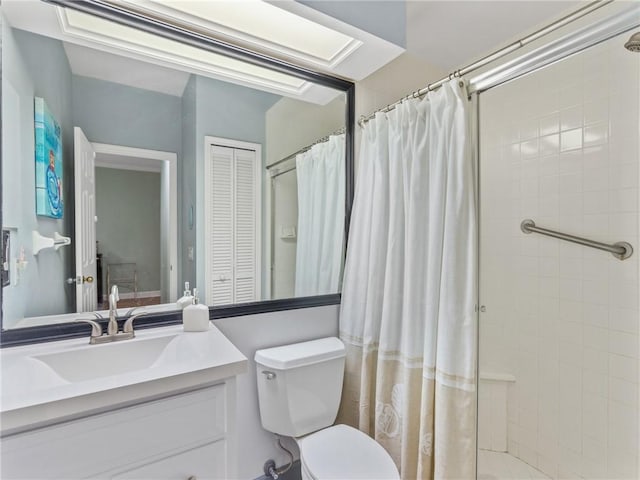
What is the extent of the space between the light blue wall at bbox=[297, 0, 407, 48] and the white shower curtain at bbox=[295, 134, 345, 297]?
53 cm

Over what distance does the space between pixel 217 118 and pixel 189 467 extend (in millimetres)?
1300

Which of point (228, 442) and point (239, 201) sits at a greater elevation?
point (239, 201)

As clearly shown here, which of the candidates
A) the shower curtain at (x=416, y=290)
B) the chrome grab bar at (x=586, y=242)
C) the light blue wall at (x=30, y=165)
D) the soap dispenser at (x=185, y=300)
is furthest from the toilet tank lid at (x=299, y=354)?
the chrome grab bar at (x=586, y=242)

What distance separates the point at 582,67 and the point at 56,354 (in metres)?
2.55

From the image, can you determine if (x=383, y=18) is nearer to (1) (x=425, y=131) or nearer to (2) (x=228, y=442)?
(1) (x=425, y=131)

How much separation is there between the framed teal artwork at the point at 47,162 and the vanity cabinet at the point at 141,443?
733 millimetres

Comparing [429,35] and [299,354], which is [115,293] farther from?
[429,35]

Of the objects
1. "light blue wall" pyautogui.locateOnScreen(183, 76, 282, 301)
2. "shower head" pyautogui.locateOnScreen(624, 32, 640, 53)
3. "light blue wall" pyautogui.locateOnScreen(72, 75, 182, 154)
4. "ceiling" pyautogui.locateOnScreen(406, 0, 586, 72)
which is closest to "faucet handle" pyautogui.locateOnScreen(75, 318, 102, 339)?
"light blue wall" pyautogui.locateOnScreen(183, 76, 282, 301)

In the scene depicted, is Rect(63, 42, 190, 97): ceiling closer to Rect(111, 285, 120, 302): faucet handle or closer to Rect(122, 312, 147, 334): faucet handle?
Rect(111, 285, 120, 302): faucet handle

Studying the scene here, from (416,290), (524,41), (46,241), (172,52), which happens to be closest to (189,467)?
(46,241)

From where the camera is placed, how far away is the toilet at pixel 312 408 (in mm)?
1173

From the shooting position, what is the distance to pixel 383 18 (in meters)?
1.47

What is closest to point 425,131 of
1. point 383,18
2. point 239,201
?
point 383,18

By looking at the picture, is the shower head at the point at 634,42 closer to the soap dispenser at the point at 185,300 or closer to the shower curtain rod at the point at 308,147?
the shower curtain rod at the point at 308,147
